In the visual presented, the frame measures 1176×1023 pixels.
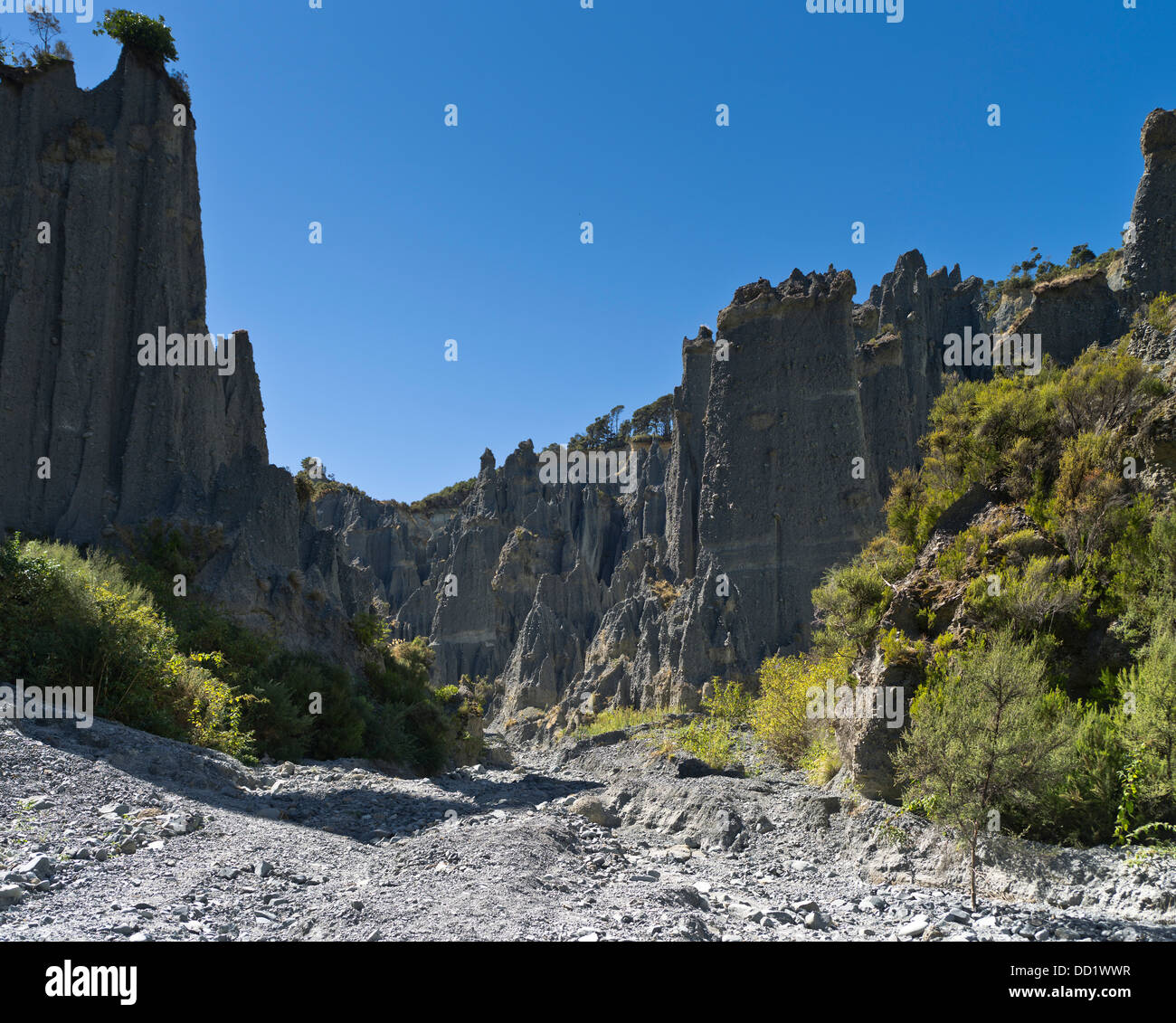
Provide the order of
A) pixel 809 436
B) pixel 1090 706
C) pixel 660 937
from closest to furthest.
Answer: pixel 660 937 < pixel 1090 706 < pixel 809 436

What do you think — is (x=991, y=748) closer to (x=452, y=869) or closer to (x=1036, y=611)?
(x=1036, y=611)

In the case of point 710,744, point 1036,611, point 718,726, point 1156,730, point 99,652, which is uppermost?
point 1036,611

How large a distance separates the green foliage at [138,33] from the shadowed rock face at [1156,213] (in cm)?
3317

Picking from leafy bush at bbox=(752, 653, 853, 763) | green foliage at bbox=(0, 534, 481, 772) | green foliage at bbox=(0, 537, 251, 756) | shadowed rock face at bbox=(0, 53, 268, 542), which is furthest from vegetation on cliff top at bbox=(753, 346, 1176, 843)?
shadowed rock face at bbox=(0, 53, 268, 542)

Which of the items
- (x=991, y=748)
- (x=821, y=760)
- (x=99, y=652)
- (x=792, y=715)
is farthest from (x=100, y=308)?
(x=991, y=748)

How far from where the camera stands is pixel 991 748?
8.41 metres

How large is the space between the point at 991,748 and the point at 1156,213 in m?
24.3

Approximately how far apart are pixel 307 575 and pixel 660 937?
25.1 metres

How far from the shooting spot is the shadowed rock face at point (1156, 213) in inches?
961

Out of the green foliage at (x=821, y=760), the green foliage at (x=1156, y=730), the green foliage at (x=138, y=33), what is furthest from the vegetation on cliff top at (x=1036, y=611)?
the green foliage at (x=138, y=33)

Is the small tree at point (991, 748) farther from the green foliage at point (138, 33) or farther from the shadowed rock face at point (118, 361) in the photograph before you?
the green foliage at point (138, 33)

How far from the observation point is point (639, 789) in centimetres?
1736
